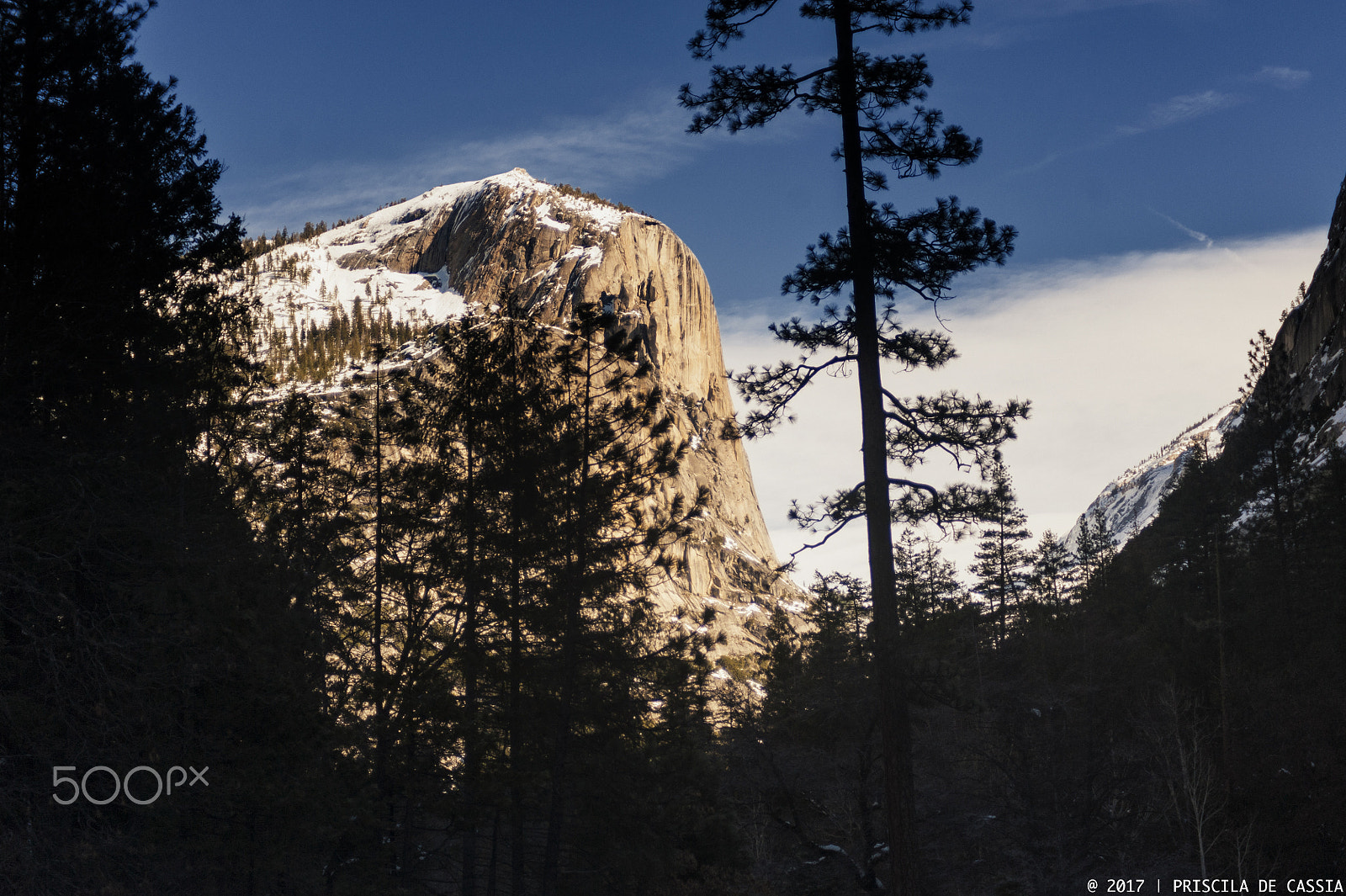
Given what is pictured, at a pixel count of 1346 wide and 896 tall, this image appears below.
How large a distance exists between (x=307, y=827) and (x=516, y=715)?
4433mm

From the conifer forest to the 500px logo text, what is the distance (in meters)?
0.05

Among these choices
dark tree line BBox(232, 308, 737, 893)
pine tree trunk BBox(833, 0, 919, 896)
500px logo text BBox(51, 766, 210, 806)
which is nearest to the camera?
pine tree trunk BBox(833, 0, 919, 896)

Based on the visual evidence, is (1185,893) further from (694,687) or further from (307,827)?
(307,827)

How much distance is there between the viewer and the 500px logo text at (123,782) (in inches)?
369

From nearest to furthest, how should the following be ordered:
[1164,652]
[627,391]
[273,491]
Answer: [273,491] < [627,391] < [1164,652]

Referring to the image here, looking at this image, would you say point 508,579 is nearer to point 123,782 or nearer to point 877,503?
point 123,782

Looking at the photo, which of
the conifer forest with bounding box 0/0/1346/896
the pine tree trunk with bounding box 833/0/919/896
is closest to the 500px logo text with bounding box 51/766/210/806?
the conifer forest with bounding box 0/0/1346/896

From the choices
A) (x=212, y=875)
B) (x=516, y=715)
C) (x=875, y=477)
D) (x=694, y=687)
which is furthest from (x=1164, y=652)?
(x=212, y=875)

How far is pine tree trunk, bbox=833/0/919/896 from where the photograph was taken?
844 centimetres

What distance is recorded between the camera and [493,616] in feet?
55.6

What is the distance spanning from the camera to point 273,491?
1700 cm

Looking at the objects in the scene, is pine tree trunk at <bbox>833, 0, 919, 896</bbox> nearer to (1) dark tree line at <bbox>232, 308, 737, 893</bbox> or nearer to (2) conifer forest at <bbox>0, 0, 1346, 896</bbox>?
(2) conifer forest at <bbox>0, 0, 1346, 896</bbox>

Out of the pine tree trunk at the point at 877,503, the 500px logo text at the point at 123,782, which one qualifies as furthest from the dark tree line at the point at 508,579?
the pine tree trunk at the point at 877,503

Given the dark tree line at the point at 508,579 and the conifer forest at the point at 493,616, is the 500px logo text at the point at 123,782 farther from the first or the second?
the dark tree line at the point at 508,579
